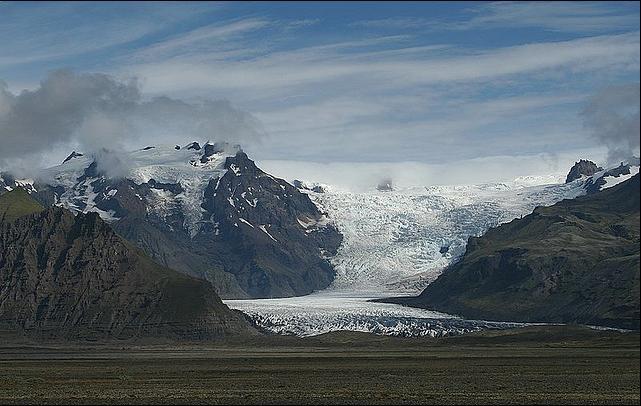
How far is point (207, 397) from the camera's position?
90125mm

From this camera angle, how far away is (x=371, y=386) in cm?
10525

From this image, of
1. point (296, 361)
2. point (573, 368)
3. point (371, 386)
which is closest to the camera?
point (371, 386)

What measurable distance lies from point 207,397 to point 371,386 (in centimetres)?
2078

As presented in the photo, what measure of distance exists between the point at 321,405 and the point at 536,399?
1711 centimetres

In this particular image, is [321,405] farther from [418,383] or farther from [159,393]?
[418,383]

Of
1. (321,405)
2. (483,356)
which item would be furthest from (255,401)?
(483,356)

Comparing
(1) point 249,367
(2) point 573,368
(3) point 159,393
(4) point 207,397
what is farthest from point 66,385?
(2) point 573,368

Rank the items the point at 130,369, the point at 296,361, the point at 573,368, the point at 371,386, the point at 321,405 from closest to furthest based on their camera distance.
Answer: the point at 321,405 < the point at 371,386 < the point at 573,368 < the point at 130,369 < the point at 296,361

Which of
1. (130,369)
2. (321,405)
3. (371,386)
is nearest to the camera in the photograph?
(321,405)

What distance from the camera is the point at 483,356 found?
176500 millimetres

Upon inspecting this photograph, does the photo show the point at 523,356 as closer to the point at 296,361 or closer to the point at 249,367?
the point at 296,361

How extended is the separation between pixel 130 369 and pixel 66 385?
35.6 metres

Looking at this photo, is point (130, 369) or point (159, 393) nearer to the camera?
point (159, 393)

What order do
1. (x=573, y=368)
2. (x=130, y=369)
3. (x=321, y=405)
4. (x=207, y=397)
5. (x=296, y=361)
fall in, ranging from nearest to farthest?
(x=321, y=405), (x=207, y=397), (x=573, y=368), (x=130, y=369), (x=296, y=361)
